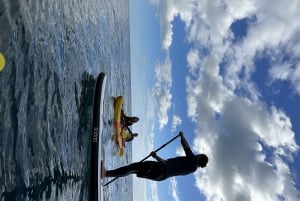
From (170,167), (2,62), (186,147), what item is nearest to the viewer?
(2,62)

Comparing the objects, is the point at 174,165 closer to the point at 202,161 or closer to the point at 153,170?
the point at 153,170

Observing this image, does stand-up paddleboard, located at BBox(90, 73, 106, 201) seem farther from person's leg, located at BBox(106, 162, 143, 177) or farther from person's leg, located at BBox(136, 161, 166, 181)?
person's leg, located at BBox(136, 161, 166, 181)

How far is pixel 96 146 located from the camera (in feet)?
37.9

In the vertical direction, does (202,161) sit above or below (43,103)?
below

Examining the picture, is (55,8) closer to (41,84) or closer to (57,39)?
(57,39)

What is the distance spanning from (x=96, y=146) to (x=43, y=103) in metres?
3.98

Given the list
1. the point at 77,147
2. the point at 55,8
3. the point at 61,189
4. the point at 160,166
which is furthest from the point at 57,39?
the point at 160,166

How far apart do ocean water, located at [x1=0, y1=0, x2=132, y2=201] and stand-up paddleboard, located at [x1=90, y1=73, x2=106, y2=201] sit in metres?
0.19

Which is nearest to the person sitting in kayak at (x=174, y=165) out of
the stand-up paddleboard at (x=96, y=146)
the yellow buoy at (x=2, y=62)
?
the stand-up paddleboard at (x=96, y=146)

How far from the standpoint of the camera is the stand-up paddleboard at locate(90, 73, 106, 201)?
10719 millimetres

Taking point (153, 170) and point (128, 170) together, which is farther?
point (128, 170)

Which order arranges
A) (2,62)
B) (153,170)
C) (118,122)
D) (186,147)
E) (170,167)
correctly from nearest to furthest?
1. (2,62)
2. (170,167)
3. (153,170)
4. (186,147)
5. (118,122)

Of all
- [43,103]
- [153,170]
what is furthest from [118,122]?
[43,103]

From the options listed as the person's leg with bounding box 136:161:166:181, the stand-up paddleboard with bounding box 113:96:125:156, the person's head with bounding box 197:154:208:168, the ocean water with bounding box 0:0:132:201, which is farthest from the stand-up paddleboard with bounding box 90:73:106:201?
the person's head with bounding box 197:154:208:168
